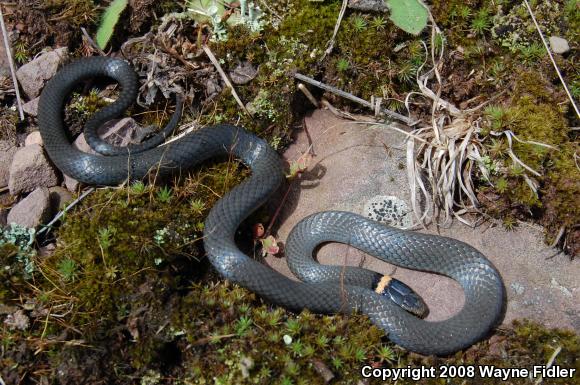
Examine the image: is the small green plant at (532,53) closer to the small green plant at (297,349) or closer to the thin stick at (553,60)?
the thin stick at (553,60)

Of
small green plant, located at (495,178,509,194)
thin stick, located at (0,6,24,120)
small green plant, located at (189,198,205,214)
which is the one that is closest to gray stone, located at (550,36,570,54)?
small green plant, located at (495,178,509,194)

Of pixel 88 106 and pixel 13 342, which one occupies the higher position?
pixel 88 106

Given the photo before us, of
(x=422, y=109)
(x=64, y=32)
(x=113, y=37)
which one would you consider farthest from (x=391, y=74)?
(x=64, y=32)

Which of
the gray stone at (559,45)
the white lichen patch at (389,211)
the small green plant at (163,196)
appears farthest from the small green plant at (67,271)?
the gray stone at (559,45)

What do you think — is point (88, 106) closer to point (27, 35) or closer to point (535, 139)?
point (27, 35)

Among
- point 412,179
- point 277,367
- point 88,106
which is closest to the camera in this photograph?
point 277,367

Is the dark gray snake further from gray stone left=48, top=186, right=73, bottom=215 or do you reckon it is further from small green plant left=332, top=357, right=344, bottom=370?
small green plant left=332, top=357, right=344, bottom=370
